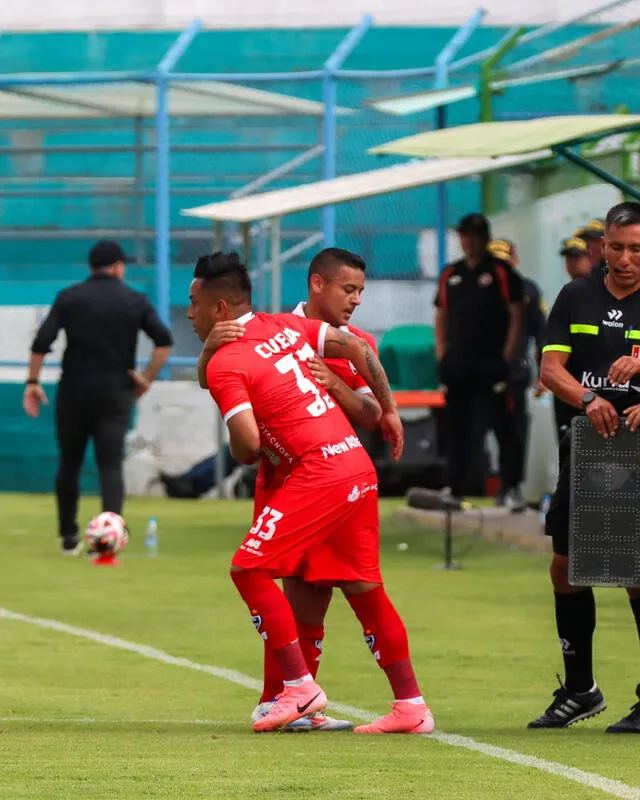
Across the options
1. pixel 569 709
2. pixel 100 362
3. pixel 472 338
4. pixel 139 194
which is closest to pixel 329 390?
pixel 569 709

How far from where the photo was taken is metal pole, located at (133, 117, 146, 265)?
22906mm

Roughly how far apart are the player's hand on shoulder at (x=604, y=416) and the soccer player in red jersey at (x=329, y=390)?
758mm

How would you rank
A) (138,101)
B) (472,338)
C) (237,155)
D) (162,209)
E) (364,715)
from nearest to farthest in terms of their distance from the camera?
1. (364,715)
2. (472,338)
3. (162,209)
4. (138,101)
5. (237,155)

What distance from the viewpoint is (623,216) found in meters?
7.06

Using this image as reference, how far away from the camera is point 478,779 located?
19.2 feet

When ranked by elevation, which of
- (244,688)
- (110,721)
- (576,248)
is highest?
(576,248)

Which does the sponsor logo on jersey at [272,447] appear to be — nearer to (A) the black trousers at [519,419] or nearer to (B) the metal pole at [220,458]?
(A) the black trousers at [519,419]

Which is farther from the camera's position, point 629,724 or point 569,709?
point 569,709

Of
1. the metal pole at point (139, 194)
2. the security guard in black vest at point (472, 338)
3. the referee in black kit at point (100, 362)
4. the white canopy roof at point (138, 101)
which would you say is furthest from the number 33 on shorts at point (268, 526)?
the metal pole at point (139, 194)

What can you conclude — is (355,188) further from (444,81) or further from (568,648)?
(568,648)

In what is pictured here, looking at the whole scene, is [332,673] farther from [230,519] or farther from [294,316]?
[230,519]

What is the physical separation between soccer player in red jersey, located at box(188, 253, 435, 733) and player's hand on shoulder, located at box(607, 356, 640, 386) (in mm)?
759

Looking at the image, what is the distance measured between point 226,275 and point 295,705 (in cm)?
144

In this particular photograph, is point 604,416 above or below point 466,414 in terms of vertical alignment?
above
